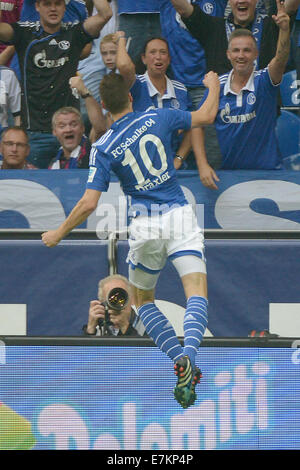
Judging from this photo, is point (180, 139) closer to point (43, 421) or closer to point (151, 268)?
point (151, 268)

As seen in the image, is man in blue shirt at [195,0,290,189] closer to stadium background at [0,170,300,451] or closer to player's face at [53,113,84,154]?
stadium background at [0,170,300,451]

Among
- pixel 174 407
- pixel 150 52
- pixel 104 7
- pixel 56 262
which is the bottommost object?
pixel 174 407

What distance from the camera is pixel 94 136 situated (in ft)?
26.1

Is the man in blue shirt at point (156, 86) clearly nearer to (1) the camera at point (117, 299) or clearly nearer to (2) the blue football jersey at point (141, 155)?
(2) the blue football jersey at point (141, 155)

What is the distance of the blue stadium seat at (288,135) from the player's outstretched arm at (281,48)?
2.73 feet

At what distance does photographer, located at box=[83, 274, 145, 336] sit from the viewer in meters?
5.37

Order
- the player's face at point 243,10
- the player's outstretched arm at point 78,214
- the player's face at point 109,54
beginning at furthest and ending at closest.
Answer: the player's face at point 109,54 → the player's face at point 243,10 → the player's outstretched arm at point 78,214

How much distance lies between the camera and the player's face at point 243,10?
7953 mm

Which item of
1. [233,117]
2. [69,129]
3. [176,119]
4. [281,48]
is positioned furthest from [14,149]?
→ [176,119]

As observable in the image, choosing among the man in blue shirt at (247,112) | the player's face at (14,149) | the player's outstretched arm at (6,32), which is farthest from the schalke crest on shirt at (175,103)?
the player's outstretched arm at (6,32)

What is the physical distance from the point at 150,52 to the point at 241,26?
963 mm

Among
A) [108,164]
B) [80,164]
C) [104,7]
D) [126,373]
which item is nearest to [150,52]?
[104,7]

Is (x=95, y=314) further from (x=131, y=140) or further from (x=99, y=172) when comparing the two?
(x=131, y=140)

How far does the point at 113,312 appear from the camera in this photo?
17.8 ft
